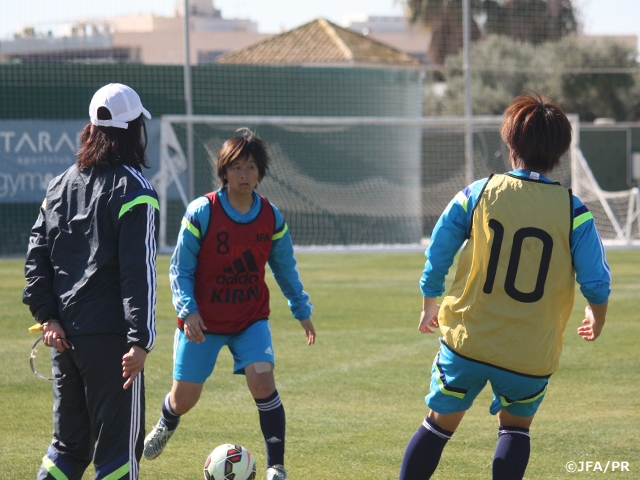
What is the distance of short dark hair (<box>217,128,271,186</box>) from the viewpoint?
5049 mm

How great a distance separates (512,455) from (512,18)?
2908cm

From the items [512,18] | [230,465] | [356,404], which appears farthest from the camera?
[512,18]

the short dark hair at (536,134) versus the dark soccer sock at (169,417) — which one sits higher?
the short dark hair at (536,134)

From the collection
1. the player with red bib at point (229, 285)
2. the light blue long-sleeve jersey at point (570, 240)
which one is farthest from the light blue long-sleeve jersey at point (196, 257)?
the light blue long-sleeve jersey at point (570, 240)

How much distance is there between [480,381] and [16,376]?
4.98 metres

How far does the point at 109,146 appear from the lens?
12.2 ft

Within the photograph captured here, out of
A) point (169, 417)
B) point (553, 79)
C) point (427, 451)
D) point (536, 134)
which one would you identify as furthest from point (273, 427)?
point (553, 79)

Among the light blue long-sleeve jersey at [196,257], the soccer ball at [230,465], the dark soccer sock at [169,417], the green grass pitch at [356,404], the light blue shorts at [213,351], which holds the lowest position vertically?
the green grass pitch at [356,404]

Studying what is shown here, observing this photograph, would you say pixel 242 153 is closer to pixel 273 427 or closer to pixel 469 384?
pixel 273 427

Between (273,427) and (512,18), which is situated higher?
(512,18)

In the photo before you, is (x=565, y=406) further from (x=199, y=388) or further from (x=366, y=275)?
(x=366, y=275)

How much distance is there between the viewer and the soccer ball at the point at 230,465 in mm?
4639

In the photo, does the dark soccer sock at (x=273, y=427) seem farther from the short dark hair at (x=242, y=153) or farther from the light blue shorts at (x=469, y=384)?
the short dark hair at (x=242, y=153)

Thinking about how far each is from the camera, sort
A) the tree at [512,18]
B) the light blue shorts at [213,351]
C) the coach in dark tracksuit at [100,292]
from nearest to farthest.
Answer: the coach in dark tracksuit at [100,292] < the light blue shorts at [213,351] < the tree at [512,18]
